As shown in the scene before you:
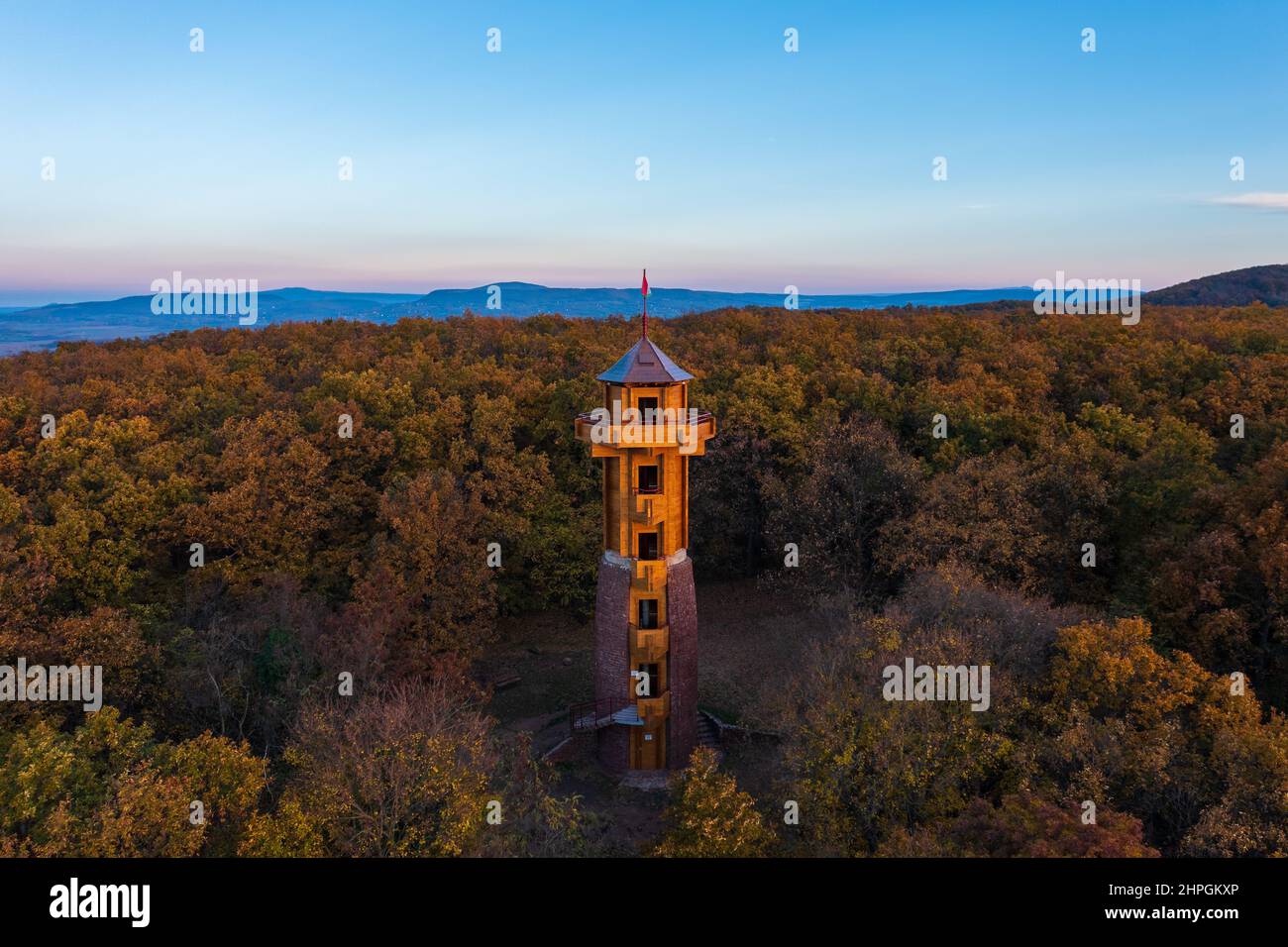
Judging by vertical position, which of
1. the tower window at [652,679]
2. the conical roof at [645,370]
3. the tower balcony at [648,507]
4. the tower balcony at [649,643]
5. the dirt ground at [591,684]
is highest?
the conical roof at [645,370]

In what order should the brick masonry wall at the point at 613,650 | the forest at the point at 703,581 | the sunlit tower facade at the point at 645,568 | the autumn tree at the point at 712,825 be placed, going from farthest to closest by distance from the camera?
the brick masonry wall at the point at 613,650 → the sunlit tower facade at the point at 645,568 → the forest at the point at 703,581 → the autumn tree at the point at 712,825

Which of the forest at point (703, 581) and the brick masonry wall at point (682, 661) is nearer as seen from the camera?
the forest at point (703, 581)

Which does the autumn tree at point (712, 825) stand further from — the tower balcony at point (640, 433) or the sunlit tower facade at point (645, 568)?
the tower balcony at point (640, 433)

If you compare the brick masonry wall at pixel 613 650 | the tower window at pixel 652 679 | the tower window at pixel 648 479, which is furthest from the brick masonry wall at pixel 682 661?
the tower window at pixel 648 479

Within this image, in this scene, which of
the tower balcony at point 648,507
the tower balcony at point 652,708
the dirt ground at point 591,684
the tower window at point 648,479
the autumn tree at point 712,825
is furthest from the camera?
the tower balcony at point 652,708
